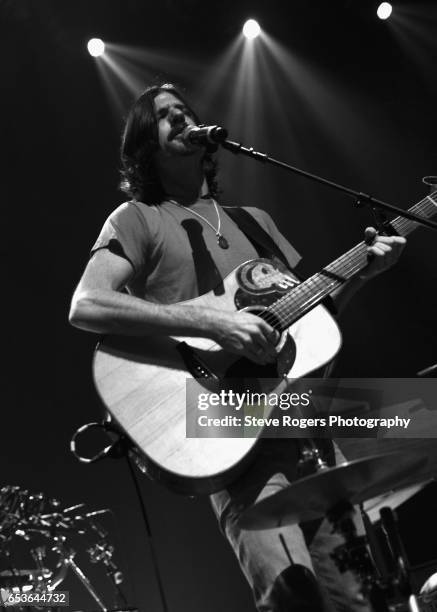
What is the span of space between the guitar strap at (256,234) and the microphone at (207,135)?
409 mm

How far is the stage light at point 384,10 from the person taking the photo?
480cm

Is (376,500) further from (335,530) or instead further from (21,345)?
(21,345)

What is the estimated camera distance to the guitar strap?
7.98ft

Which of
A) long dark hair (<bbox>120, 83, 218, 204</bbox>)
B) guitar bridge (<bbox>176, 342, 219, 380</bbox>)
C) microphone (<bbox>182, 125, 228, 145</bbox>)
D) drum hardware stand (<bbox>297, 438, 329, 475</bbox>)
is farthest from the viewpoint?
long dark hair (<bbox>120, 83, 218, 204</bbox>)

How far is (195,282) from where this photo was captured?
7.39 feet

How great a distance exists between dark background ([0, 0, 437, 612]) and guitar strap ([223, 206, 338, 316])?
2.04 metres

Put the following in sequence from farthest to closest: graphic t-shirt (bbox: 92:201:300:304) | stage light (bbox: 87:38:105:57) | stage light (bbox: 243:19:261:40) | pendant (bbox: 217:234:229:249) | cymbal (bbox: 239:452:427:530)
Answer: stage light (bbox: 243:19:261:40)
stage light (bbox: 87:38:105:57)
pendant (bbox: 217:234:229:249)
graphic t-shirt (bbox: 92:201:300:304)
cymbal (bbox: 239:452:427:530)

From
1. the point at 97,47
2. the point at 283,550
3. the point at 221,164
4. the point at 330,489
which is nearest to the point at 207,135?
the point at 330,489

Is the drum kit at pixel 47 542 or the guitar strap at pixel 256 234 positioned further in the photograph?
the drum kit at pixel 47 542

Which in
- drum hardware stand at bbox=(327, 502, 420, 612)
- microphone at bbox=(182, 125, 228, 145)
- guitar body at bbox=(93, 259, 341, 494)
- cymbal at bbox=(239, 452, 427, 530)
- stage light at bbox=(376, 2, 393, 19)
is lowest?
drum hardware stand at bbox=(327, 502, 420, 612)

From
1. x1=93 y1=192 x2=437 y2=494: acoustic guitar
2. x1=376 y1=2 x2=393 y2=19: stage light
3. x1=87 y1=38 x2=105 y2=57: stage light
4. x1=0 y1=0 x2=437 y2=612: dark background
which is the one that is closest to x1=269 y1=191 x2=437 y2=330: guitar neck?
x1=93 y1=192 x2=437 y2=494: acoustic guitar

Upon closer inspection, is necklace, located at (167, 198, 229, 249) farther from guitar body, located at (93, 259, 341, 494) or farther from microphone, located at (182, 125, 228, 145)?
microphone, located at (182, 125, 228, 145)

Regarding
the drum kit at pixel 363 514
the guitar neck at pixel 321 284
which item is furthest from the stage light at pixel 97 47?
the drum kit at pixel 363 514

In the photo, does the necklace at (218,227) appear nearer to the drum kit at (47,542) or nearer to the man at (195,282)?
the man at (195,282)
